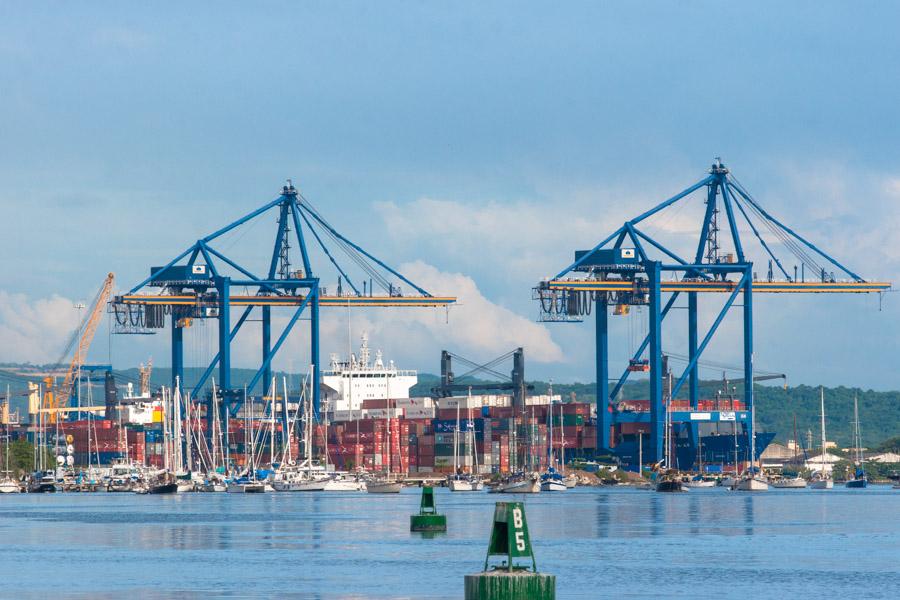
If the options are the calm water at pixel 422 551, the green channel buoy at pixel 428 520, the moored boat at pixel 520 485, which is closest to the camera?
the calm water at pixel 422 551

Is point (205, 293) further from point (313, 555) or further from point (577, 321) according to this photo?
point (313, 555)

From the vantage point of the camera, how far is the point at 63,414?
194000mm

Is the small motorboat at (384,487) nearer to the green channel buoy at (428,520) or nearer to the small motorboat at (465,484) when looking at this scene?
the small motorboat at (465,484)

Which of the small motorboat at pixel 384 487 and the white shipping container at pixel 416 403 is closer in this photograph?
the small motorboat at pixel 384 487

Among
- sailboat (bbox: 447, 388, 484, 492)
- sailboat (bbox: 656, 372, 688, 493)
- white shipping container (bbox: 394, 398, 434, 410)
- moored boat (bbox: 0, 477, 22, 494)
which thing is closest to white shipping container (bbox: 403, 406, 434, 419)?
white shipping container (bbox: 394, 398, 434, 410)

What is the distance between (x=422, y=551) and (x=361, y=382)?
132 meters

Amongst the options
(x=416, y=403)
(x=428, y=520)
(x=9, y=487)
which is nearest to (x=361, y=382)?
(x=416, y=403)

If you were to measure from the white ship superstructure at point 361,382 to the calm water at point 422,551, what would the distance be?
8871 cm

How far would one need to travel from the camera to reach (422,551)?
52.7 m

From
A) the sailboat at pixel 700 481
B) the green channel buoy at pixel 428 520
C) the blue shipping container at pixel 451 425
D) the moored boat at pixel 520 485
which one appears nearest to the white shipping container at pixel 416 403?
the blue shipping container at pixel 451 425

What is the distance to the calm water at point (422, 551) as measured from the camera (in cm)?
Answer: 4081

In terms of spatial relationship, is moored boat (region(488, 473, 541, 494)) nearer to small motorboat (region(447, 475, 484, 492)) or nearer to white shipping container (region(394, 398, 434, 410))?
small motorboat (region(447, 475, 484, 492))

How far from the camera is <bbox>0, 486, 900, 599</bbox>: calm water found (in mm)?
40812

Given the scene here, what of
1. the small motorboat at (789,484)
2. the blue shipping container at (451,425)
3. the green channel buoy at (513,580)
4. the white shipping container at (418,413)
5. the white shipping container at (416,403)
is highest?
the white shipping container at (416,403)
